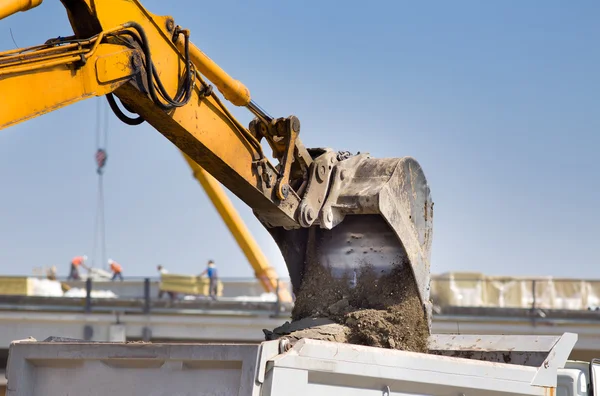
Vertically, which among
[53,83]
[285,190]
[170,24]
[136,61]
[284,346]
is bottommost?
[284,346]

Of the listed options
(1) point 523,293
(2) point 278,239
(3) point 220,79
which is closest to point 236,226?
(1) point 523,293

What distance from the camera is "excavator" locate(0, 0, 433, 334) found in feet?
16.1

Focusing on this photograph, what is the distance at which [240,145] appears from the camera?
21.2 ft

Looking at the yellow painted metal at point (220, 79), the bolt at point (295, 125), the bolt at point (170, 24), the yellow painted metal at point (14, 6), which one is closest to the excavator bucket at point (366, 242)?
the bolt at point (295, 125)

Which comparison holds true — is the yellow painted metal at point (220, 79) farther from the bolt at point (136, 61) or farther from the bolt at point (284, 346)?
the bolt at point (284, 346)

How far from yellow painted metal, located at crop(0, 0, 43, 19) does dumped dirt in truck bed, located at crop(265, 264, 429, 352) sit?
305cm

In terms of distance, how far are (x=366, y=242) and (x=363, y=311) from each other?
0.57 meters

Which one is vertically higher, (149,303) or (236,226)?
(236,226)

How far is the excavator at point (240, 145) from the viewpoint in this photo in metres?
4.91

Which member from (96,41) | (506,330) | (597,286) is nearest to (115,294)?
(506,330)

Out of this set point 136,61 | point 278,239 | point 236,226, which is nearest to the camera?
point 136,61

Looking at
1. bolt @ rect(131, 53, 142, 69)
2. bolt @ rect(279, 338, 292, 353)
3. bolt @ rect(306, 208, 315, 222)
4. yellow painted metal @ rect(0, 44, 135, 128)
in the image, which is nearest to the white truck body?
bolt @ rect(279, 338, 292, 353)

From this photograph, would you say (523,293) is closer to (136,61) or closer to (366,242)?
(366,242)

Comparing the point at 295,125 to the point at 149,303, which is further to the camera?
the point at 149,303
